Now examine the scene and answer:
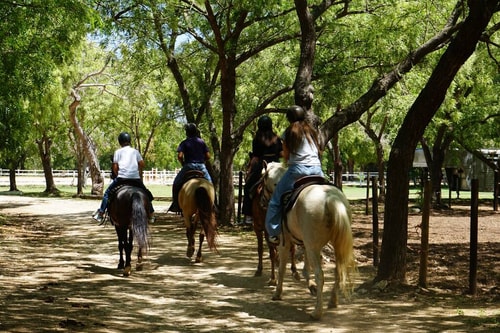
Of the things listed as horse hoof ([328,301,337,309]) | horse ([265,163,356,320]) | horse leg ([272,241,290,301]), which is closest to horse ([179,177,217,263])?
horse leg ([272,241,290,301])

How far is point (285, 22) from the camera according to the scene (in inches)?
714

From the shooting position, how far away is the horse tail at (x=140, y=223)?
32.8 ft

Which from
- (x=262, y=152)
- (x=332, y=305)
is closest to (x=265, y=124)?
(x=262, y=152)

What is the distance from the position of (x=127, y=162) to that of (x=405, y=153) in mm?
4768

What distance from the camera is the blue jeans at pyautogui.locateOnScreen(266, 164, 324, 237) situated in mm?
7977

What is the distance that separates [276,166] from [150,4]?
29.0ft

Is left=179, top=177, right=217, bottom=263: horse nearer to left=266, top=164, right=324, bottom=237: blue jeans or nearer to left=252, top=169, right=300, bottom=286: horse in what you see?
left=252, top=169, right=300, bottom=286: horse

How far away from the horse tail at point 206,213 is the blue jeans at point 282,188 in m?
3.29

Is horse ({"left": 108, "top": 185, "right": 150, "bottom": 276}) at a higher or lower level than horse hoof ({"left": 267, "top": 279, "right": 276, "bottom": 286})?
higher

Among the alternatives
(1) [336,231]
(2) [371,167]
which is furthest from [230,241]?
(2) [371,167]

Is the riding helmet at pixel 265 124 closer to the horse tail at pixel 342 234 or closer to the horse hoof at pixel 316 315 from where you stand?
the horse tail at pixel 342 234

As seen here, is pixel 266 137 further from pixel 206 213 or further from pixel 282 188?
pixel 282 188

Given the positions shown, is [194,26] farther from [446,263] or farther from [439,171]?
[439,171]

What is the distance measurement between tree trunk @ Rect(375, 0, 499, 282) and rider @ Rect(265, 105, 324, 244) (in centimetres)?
162
